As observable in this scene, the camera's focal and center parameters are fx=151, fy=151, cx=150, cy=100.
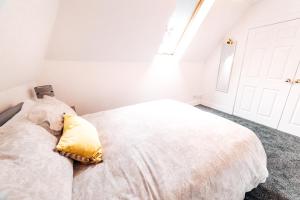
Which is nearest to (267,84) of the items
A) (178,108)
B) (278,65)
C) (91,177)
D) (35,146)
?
(278,65)

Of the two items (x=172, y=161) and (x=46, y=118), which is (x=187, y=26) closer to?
(x=172, y=161)

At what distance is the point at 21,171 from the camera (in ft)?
2.21

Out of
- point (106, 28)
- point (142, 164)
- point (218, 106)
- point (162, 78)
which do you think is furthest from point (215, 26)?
point (142, 164)

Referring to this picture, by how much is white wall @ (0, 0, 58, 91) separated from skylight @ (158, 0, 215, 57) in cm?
199

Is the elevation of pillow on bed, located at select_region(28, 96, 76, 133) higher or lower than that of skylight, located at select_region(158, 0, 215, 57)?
lower

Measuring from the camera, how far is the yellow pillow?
3.24ft

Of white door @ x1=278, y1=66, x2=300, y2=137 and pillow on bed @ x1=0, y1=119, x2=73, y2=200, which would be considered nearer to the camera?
pillow on bed @ x1=0, y1=119, x2=73, y2=200

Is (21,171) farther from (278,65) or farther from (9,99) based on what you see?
(278,65)

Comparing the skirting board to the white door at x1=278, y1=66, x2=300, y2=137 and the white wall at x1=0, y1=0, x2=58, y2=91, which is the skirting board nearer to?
the white door at x1=278, y1=66, x2=300, y2=137

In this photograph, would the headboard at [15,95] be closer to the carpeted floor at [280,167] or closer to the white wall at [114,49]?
the white wall at [114,49]

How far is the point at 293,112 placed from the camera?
8.39 ft

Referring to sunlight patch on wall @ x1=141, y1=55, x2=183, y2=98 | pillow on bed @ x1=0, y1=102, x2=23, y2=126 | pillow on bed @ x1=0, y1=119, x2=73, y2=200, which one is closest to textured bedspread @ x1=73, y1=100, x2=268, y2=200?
pillow on bed @ x1=0, y1=119, x2=73, y2=200

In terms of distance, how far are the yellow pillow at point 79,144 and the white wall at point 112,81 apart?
1.25 m

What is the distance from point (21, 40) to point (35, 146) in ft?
2.87
